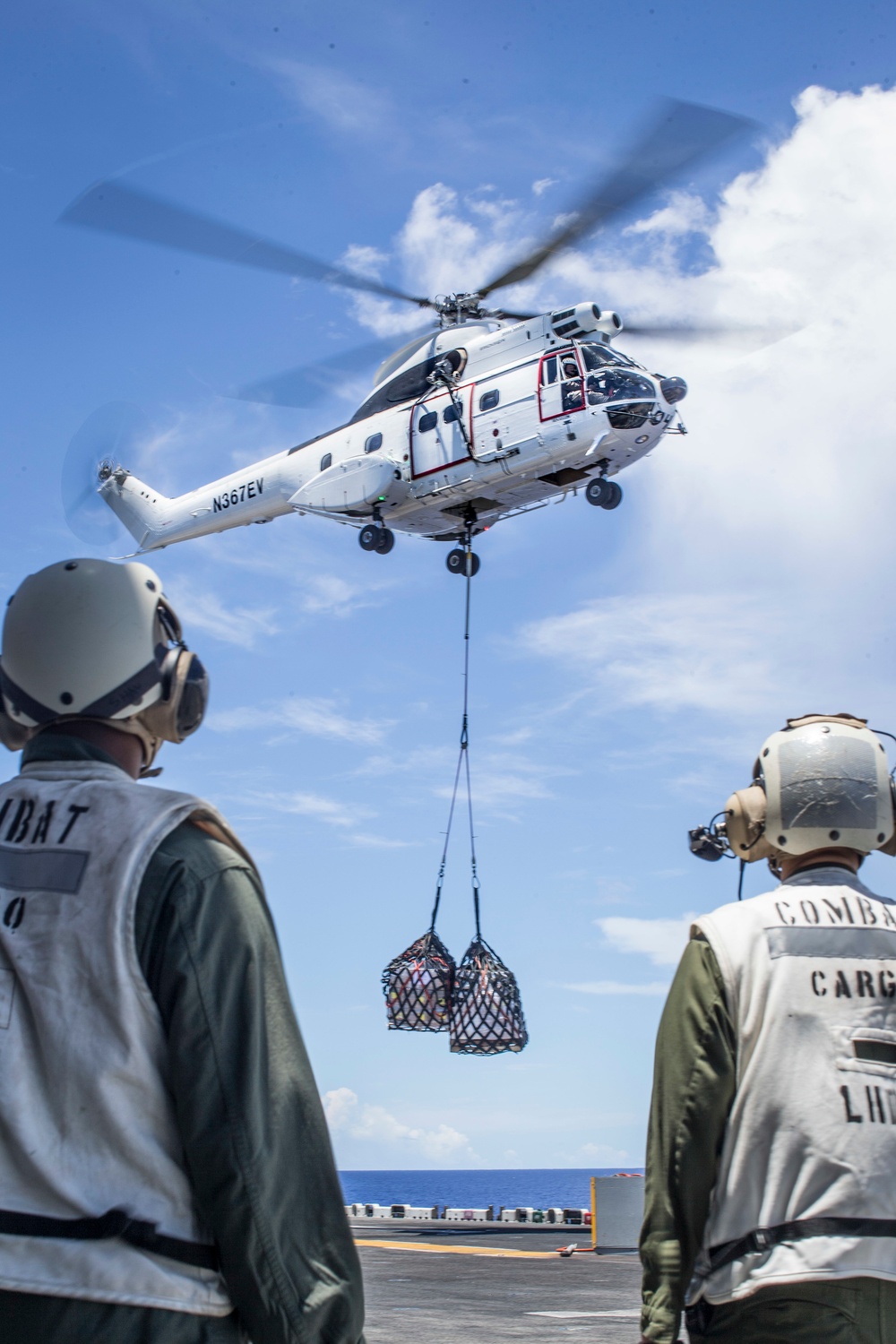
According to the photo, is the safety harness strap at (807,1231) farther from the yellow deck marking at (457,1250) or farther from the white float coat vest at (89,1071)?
the yellow deck marking at (457,1250)

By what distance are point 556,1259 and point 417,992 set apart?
5.94m

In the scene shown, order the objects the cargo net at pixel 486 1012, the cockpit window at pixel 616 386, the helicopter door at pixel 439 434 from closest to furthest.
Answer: the cargo net at pixel 486 1012, the cockpit window at pixel 616 386, the helicopter door at pixel 439 434

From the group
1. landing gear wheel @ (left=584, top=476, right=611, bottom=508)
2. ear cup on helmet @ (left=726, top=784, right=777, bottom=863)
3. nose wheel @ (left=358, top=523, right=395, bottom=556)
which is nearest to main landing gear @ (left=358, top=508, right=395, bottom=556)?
nose wheel @ (left=358, top=523, right=395, bottom=556)

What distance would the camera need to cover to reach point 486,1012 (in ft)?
33.1

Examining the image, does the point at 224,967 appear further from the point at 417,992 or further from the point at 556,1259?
the point at 556,1259

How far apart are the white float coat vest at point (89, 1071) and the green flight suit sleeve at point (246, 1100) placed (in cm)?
4

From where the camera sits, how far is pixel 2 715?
266 cm

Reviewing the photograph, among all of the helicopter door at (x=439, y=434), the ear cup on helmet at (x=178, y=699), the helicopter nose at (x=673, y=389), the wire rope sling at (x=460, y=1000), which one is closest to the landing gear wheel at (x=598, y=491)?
the helicopter nose at (x=673, y=389)

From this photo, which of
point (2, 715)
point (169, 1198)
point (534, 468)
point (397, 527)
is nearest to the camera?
point (169, 1198)

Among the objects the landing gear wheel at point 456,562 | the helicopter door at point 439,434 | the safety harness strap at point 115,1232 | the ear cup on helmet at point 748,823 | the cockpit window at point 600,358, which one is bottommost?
the safety harness strap at point 115,1232

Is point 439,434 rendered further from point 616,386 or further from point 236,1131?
point 236,1131

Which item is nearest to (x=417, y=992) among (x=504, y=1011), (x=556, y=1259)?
(x=504, y=1011)

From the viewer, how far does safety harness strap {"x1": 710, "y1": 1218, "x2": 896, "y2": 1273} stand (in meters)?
2.93

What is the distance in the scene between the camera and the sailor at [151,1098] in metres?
2.11
